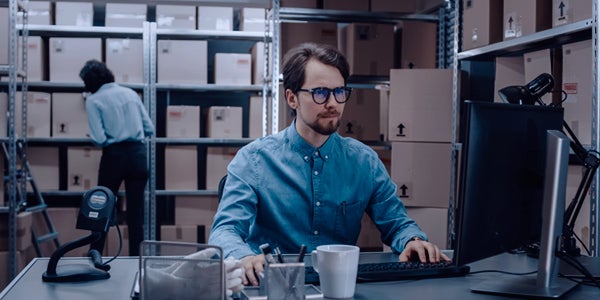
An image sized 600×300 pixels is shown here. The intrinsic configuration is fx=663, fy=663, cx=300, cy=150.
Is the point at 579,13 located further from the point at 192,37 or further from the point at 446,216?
the point at 192,37

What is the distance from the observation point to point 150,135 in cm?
471

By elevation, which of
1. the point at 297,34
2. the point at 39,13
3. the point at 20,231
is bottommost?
the point at 20,231

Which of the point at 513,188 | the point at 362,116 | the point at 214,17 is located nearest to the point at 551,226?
the point at 513,188

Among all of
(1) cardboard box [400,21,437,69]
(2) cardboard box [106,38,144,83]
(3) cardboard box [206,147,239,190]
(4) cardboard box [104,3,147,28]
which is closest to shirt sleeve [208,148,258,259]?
(1) cardboard box [400,21,437,69]

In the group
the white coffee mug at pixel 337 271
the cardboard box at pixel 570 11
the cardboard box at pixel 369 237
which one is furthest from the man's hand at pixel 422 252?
the cardboard box at pixel 369 237

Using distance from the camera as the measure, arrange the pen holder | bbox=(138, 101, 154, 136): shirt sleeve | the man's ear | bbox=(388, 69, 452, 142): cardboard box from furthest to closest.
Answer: bbox=(138, 101, 154, 136): shirt sleeve, bbox=(388, 69, 452, 142): cardboard box, the man's ear, the pen holder

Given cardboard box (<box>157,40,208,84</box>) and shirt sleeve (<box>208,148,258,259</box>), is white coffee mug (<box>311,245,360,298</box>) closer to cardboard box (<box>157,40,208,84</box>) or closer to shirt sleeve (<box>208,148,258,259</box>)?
shirt sleeve (<box>208,148,258,259</box>)

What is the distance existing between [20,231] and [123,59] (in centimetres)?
143

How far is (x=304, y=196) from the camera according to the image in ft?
5.97

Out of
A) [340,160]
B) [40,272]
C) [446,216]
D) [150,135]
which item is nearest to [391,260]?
[340,160]

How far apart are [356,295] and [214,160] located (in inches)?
148

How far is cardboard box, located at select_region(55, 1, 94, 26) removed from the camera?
191 inches

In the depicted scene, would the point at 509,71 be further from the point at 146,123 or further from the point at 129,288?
the point at 146,123

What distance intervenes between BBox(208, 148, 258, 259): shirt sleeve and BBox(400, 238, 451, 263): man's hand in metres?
0.38
